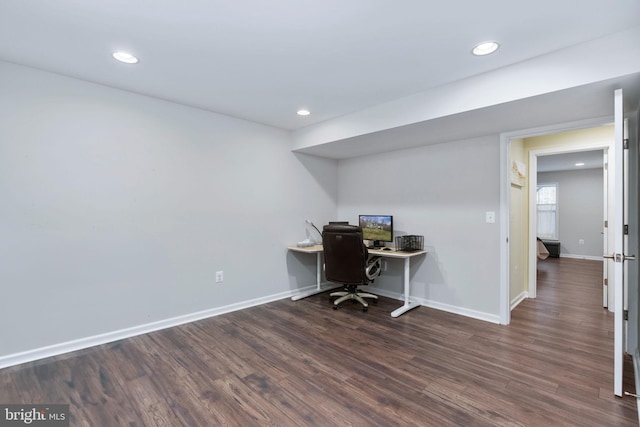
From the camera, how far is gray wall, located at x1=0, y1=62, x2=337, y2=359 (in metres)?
2.33

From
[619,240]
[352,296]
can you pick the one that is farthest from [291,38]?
[352,296]

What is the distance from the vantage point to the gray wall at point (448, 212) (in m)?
3.29

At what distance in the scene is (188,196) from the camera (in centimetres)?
319

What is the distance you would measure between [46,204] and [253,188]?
74.8 inches

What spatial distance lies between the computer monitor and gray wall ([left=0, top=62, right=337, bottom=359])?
119 cm

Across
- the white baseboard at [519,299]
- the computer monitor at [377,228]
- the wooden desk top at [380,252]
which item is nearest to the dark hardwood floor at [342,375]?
the white baseboard at [519,299]

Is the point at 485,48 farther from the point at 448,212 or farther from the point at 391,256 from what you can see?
the point at 391,256

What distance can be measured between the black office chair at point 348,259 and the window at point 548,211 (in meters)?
6.72

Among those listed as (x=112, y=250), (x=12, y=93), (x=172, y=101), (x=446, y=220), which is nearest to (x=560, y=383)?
(x=446, y=220)

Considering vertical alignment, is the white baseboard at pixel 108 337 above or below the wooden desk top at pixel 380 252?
below

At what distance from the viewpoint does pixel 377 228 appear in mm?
3990

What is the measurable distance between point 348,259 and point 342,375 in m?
1.47

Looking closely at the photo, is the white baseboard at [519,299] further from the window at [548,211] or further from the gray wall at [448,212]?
the window at [548,211]

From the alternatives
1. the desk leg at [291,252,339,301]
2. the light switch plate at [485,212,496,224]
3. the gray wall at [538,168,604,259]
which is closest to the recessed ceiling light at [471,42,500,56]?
the light switch plate at [485,212,496,224]
